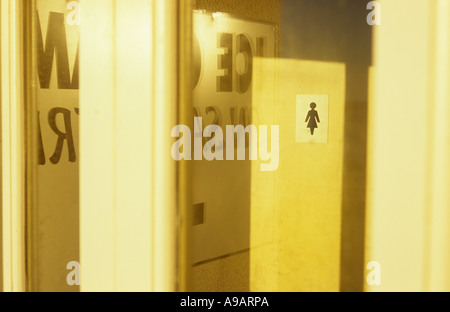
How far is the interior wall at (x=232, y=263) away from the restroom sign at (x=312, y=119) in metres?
0.33

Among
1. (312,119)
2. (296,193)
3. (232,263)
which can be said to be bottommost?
(232,263)

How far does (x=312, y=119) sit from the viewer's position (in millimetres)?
1493

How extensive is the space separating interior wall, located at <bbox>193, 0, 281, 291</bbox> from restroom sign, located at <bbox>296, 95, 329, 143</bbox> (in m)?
0.33

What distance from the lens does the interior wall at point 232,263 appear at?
1.73 metres

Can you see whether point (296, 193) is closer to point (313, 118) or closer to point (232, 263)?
point (313, 118)

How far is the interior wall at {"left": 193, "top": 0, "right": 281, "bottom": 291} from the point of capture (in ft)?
5.69

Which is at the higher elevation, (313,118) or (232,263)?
(313,118)

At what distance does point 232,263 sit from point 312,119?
2.11ft

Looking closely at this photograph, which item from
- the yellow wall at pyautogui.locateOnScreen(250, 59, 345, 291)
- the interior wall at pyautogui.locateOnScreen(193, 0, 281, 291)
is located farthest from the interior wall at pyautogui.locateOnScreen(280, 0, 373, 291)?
the interior wall at pyautogui.locateOnScreen(193, 0, 281, 291)

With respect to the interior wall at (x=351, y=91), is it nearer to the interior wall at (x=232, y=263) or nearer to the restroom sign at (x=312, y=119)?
the restroom sign at (x=312, y=119)

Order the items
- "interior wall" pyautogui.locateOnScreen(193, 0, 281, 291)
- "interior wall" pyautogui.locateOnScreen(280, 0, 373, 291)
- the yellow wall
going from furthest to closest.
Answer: "interior wall" pyautogui.locateOnScreen(193, 0, 281, 291) < the yellow wall < "interior wall" pyautogui.locateOnScreen(280, 0, 373, 291)

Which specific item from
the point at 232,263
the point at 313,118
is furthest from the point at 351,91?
the point at 232,263

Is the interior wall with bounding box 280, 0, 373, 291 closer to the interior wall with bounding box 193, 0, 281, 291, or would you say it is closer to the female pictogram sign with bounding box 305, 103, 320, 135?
the female pictogram sign with bounding box 305, 103, 320, 135
